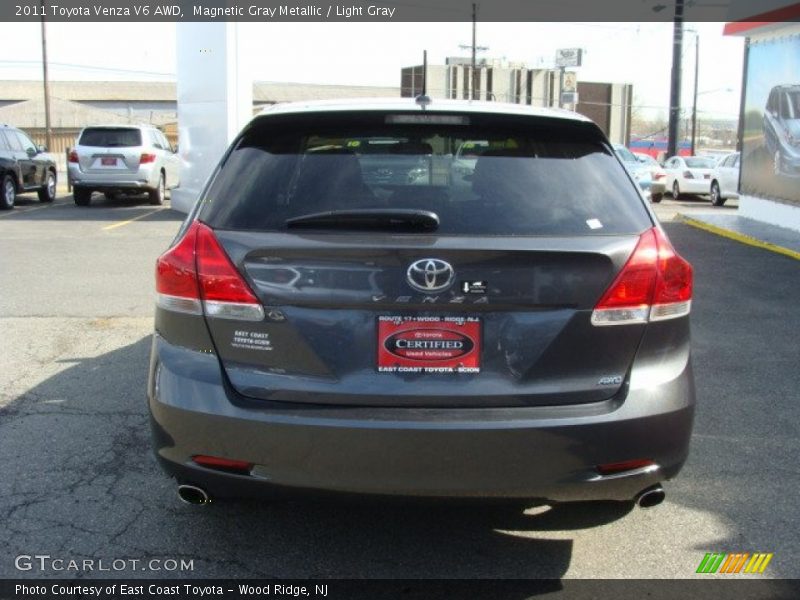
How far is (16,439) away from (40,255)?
7.37 meters

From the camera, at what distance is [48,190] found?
815 inches

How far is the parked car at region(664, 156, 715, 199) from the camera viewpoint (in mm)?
25016

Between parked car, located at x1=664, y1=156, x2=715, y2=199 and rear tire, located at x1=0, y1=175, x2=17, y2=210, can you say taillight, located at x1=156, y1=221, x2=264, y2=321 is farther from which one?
parked car, located at x1=664, y1=156, x2=715, y2=199

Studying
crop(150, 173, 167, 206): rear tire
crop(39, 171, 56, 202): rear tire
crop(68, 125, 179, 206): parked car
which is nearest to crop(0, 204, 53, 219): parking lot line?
crop(68, 125, 179, 206): parked car

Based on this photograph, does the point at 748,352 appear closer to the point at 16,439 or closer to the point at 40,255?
the point at 16,439

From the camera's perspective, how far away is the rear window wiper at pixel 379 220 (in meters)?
2.88

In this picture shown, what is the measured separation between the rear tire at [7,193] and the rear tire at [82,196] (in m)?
1.33

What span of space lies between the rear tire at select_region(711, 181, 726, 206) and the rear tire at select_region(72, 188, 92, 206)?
53.3ft

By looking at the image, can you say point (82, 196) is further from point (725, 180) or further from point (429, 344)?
point (429, 344)

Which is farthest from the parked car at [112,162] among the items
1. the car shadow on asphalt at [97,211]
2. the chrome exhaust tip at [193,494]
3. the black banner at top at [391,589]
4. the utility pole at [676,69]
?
the utility pole at [676,69]

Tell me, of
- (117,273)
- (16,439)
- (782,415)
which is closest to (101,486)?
(16,439)

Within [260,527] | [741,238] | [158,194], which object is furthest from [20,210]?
[260,527]

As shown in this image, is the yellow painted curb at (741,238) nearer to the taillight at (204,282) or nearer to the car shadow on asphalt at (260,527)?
the car shadow on asphalt at (260,527)

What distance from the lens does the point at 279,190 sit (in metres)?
3.03
